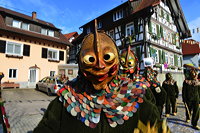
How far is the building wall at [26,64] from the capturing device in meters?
14.0

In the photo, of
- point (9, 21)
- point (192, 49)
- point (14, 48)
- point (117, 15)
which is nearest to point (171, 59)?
point (117, 15)

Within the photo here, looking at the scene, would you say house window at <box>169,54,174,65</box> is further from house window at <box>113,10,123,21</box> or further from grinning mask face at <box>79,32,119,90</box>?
grinning mask face at <box>79,32,119,90</box>

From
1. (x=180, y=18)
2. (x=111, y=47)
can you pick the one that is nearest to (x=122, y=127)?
(x=111, y=47)

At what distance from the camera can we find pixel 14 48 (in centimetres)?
1475

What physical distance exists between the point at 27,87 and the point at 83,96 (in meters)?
16.2

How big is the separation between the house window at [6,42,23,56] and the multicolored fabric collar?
53.2 feet

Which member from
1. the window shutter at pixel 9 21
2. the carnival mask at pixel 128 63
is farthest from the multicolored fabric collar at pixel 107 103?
the window shutter at pixel 9 21

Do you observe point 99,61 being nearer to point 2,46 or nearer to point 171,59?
point 2,46

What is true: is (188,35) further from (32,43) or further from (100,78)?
(100,78)

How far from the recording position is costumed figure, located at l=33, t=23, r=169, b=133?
41.8 inches

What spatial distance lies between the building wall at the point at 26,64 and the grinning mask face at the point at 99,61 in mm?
15675

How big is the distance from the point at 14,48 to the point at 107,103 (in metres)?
16.6

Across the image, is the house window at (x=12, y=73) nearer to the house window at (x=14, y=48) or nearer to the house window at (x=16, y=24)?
the house window at (x=14, y=48)

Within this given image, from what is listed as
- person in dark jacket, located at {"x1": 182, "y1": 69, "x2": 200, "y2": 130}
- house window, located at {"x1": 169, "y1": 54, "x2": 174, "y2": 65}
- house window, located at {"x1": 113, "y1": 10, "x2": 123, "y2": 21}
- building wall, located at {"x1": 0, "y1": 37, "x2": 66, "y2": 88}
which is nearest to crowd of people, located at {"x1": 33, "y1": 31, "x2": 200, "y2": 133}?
person in dark jacket, located at {"x1": 182, "y1": 69, "x2": 200, "y2": 130}
